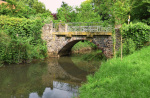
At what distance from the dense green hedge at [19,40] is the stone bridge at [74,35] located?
1049mm

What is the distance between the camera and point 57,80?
851 centimetres

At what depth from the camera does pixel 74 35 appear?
45.4 ft

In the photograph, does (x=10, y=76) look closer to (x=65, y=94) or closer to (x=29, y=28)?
(x=65, y=94)

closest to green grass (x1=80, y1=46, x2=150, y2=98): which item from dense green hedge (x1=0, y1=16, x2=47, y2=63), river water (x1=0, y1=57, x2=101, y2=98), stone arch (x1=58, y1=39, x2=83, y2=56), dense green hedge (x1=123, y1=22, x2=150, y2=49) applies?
river water (x1=0, y1=57, x2=101, y2=98)

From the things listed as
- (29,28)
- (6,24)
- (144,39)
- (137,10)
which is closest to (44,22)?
(29,28)

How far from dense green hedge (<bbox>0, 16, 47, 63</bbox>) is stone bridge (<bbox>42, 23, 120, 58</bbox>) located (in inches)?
41.3

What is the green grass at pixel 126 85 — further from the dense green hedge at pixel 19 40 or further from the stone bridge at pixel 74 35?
the dense green hedge at pixel 19 40

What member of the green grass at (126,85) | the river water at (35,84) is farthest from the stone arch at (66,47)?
the green grass at (126,85)

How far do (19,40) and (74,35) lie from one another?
192 inches

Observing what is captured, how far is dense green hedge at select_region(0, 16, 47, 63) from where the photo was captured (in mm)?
11188

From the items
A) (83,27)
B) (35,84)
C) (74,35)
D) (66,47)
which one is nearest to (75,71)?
(35,84)

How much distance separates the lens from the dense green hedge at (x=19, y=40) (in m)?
11.2

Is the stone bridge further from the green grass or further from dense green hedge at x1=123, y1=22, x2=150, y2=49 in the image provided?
the green grass

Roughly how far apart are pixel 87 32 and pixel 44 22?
4.69 meters
